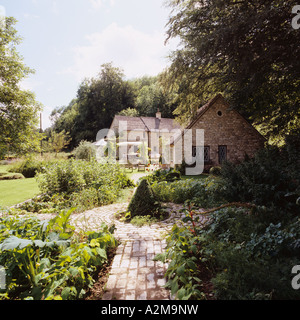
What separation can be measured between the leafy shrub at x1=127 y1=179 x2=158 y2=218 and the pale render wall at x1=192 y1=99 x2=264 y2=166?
1131cm

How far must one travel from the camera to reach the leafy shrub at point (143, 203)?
5531 millimetres

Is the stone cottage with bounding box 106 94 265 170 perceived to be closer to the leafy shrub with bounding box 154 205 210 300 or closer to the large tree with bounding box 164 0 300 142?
the large tree with bounding box 164 0 300 142

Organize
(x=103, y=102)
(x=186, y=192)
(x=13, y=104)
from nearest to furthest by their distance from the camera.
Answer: (x=186, y=192) → (x=13, y=104) → (x=103, y=102)

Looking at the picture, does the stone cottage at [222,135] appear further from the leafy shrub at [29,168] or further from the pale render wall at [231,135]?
the leafy shrub at [29,168]

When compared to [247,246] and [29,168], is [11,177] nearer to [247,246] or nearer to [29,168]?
[29,168]

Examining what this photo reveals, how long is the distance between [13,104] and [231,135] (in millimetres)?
16300

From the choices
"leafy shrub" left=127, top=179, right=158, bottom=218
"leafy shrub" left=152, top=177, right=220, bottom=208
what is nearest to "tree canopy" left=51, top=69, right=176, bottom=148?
"leafy shrub" left=152, top=177, right=220, bottom=208

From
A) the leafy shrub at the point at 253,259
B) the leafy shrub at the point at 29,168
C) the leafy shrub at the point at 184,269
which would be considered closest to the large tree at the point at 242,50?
the leafy shrub at the point at 253,259

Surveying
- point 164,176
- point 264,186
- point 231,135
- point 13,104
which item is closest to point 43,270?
point 264,186

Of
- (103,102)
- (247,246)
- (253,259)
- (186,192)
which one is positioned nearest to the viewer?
(253,259)

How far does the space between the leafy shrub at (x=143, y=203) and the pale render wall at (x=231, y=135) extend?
445 inches

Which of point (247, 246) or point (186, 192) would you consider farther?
point (186, 192)

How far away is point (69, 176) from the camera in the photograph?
323 inches

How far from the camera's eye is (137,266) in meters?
3.10
